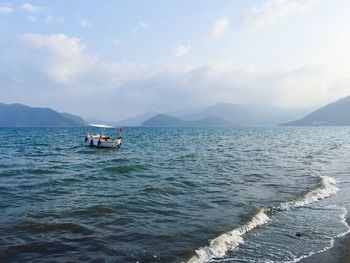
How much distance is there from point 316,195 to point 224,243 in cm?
1086

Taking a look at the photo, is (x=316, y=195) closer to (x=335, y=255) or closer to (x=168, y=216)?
(x=168, y=216)

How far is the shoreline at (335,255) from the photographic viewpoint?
11484mm

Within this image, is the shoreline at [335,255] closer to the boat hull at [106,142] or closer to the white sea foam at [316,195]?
the white sea foam at [316,195]

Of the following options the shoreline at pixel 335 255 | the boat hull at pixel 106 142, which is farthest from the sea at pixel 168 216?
the boat hull at pixel 106 142

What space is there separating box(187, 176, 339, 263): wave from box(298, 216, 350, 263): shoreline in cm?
254

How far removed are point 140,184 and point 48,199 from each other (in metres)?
6.84

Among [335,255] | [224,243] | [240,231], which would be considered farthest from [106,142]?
[335,255]

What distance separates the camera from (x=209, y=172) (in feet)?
103

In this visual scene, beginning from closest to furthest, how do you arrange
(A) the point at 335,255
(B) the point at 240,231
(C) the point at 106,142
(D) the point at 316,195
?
(A) the point at 335,255 → (B) the point at 240,231 → (D) the point at 316,195 → (C) the point at 106,142

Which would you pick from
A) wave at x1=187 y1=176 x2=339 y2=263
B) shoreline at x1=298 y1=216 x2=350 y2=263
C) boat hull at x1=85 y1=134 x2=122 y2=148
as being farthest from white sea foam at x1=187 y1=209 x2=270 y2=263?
boat hull at x1=85 y1=134 x2=122 y2=148

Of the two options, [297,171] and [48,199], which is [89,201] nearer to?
[48,199]

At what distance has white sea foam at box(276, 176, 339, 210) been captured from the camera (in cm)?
1922

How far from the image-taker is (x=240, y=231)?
47.8 feet

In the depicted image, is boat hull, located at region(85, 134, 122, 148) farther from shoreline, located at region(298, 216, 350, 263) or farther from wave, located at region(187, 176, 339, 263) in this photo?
shoreline, located at region(298, 216, 350, 263)
